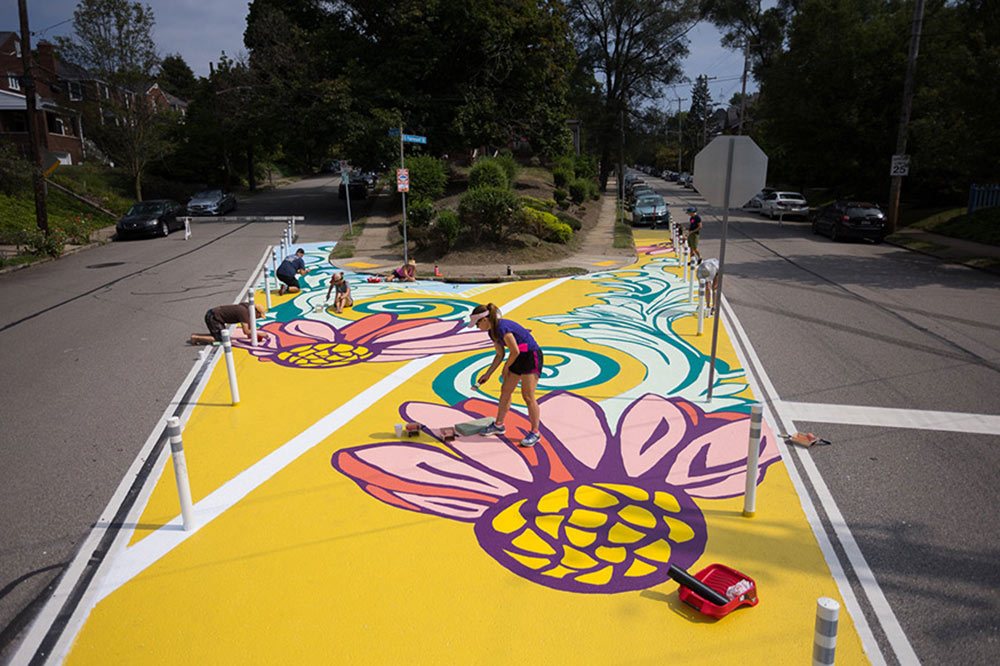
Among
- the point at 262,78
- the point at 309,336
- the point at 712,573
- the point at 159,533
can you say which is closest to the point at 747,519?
the point at 712,573

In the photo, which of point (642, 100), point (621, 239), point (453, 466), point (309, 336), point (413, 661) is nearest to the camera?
point (413, 661)

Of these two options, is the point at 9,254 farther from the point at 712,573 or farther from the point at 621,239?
the point at 712,573

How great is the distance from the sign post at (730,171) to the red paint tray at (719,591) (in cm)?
377

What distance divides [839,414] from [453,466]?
4891 mm

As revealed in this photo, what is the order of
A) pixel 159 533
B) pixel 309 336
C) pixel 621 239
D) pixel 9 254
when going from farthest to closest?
1. pixel 621 239
2. pixel 9 254
3. pixel 309 336
4. pixel 159 533

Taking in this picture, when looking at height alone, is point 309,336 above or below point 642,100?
below

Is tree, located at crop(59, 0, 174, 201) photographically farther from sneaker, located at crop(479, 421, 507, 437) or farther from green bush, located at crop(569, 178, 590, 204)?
sneaker, located at crop(479, 421, 507, 437)

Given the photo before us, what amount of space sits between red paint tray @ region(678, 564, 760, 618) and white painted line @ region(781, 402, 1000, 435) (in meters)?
3.82

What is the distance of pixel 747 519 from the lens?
550 centimetres

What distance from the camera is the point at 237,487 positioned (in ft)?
20.4

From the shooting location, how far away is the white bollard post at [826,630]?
281 cm

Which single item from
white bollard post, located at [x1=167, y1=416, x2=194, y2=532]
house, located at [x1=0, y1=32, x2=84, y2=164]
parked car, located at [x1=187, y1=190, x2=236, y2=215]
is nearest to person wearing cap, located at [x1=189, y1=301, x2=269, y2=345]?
white bollard post, located at [x1=167, y1=416, x2=194, y2=532]

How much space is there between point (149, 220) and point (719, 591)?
1180 inches

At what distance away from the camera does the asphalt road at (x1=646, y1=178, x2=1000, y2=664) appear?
4.48m
